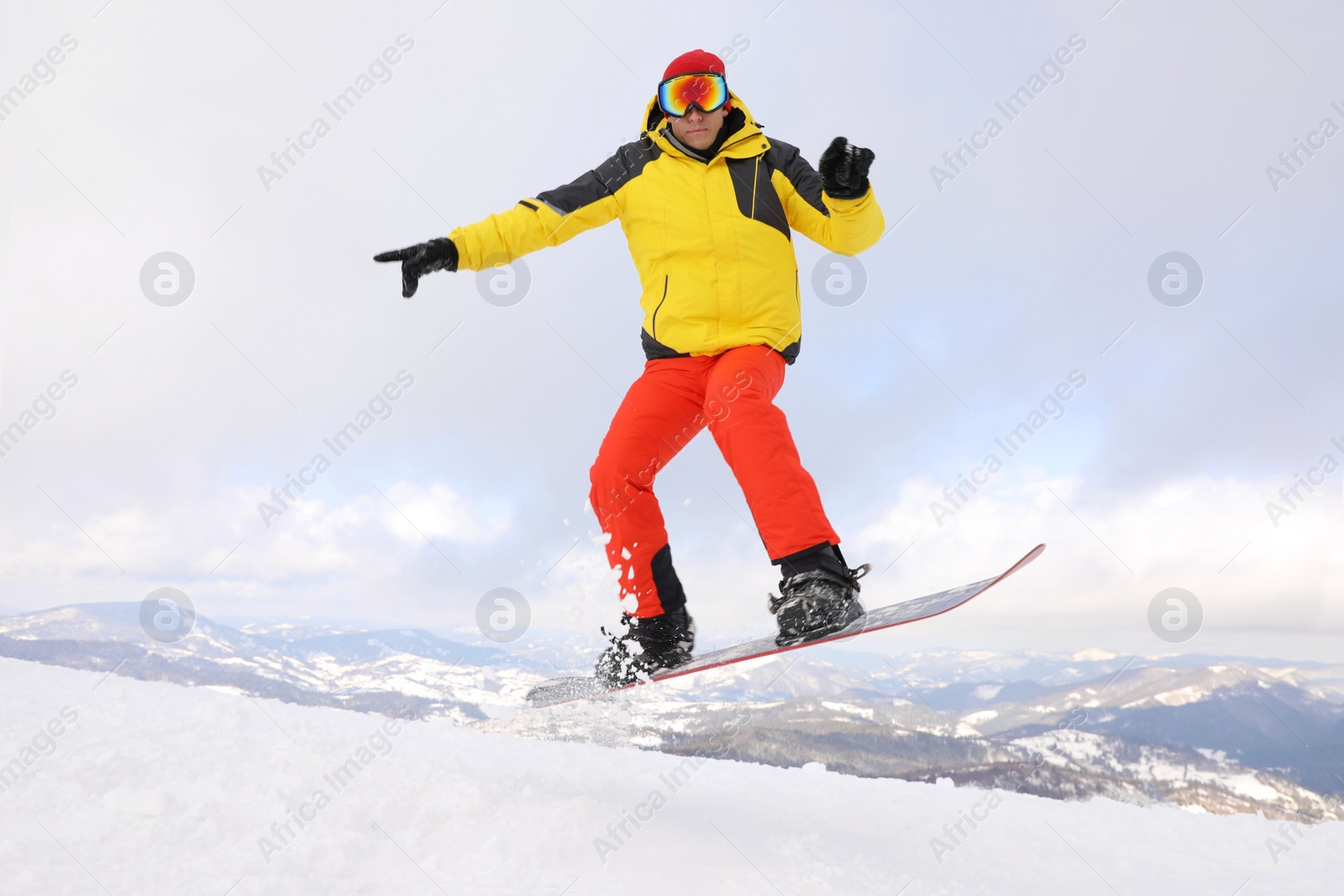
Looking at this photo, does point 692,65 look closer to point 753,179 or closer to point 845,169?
point 753,179

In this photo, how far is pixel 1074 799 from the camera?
4020 millimetres

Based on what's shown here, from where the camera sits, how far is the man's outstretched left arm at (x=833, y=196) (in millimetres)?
3361

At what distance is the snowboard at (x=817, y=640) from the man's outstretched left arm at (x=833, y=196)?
5.56ft

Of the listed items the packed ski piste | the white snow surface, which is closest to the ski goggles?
the packed ski piste

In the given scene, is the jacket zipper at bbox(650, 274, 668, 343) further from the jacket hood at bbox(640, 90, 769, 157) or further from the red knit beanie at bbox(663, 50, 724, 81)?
the red knit beanie at bbox(663, 50, 724, 81)

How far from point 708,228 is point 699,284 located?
278 mm

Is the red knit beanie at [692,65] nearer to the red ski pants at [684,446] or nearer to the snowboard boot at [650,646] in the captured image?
the red ski pants at [684,446]

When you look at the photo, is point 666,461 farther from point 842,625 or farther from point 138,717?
point 138,717

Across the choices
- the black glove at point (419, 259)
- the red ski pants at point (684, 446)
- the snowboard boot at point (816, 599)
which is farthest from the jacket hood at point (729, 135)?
the snowboard boot at point (816, 599)

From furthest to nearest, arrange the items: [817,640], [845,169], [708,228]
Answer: [708,228] → [845,169] → [817,640]

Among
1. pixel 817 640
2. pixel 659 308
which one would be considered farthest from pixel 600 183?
pixel 817 640

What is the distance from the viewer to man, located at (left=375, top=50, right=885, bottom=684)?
3.36 metres

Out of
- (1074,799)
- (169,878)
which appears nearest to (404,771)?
(169,878)

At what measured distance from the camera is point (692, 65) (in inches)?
145
